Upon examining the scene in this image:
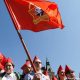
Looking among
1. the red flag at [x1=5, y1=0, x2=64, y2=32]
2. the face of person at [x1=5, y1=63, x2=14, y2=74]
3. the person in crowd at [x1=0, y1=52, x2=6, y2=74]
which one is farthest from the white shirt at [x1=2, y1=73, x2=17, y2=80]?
the red flag at [x1=5, y1=0, x2=64, y2=32]

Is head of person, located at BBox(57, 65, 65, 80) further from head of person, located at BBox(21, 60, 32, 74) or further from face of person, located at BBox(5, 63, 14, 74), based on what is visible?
face of person, located at BBox(5, 63, 14, 74)

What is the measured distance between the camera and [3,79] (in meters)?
9.69

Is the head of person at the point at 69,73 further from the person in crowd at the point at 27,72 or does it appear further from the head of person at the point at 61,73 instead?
the person in crowd at the point at 27,72

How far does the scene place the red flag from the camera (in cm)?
1069

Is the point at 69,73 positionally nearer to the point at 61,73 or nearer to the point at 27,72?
the point at 61,73

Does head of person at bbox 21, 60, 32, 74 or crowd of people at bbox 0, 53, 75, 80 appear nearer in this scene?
crowd of people at bbox 0, 53, 75, 80

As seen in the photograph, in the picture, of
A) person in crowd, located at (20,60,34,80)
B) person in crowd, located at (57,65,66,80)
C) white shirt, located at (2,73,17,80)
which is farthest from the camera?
person in crowd, located at (57,65,66,80)

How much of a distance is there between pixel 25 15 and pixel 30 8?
30cm

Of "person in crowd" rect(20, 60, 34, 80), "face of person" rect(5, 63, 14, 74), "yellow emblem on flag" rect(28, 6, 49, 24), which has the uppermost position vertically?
"yellow emblem on flag" rect(28, 6, 49, 24)

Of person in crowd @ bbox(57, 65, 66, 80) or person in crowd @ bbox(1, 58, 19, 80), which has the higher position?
person in crowd @ bbox(1, 58, 19, 80)

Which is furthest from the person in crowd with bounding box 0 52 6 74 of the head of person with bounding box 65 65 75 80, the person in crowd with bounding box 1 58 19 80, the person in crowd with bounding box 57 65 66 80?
the head of person with bounding box 65 65 75 80

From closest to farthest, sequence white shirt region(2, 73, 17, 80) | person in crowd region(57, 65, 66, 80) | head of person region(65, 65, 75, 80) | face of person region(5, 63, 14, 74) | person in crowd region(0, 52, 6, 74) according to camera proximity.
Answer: face of person region(5, 63, 14, 74)
white shirt region(2, 73, 17, 80)
person in crowd region(0, 52, 6, 74)
person in crowd region(57, 65, 66, 80)
head of person region(65, 65, 75, 80)

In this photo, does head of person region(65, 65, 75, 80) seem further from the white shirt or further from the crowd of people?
the white shirt

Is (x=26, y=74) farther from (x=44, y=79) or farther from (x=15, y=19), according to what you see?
(x=15, y=19)
